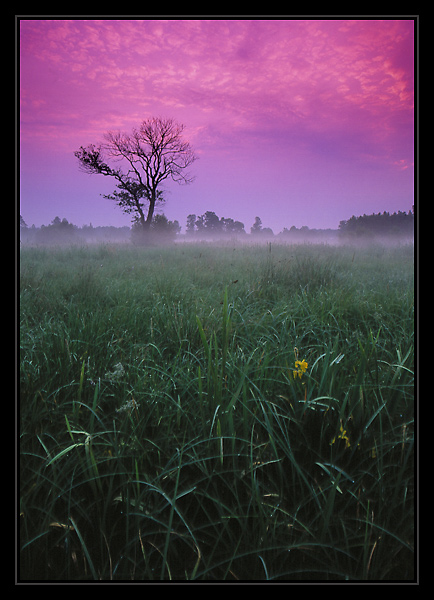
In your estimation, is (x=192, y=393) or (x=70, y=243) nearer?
(x=192, y=393)

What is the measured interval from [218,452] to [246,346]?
0.97m

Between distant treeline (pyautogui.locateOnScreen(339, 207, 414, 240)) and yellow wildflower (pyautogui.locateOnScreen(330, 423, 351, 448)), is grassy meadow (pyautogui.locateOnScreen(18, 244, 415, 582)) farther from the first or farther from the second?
distant treeline (pyautogui.locateOnScreen(339, 207, 414, 240))

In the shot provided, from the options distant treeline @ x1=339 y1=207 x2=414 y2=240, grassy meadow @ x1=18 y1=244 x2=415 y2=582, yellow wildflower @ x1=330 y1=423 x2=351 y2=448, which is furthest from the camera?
distant treeline @ x1=339 y1=207 x2=414 y2=240

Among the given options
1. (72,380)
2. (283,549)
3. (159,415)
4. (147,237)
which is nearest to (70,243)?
(147,237)

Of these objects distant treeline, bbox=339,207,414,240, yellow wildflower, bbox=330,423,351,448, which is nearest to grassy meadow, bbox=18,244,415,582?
yellow wildflower, bbox=330,423,351,448

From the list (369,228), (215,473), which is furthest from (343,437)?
(369,228)

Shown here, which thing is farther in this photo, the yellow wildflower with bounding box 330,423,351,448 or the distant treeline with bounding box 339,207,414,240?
the distant treeline with bounding box 339,207,414,240

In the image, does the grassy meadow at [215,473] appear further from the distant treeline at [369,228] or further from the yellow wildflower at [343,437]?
the distant treeline at [369,228]

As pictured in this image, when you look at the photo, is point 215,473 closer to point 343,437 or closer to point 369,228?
point 343,437

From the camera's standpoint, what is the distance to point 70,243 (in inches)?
314

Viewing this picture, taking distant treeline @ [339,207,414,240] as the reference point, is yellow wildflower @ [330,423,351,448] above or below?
below

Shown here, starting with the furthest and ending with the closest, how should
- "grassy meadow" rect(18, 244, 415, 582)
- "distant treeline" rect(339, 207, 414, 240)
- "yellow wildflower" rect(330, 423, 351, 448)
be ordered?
"distant treeline" rect(339, 207, 414, 240) → "yellow wildflower" rect(330, 423, 351, 448) → "grassy meadow" rect(18, 244, 415, 582)
